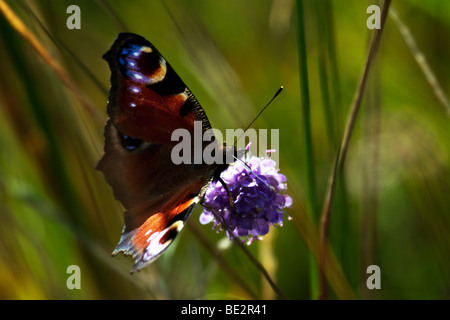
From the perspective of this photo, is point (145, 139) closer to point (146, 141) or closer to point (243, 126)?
point (146, 141)

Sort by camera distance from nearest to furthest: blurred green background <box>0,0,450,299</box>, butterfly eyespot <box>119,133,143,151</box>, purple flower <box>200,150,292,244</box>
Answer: purple flower <box>200,150,292,244</box> < butterfly eyespot <box>119,133,143,151</box> < blurred green background <box>0,0,450,299</box>

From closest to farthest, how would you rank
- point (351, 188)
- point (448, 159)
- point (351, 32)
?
point (448, 159) → point (351, 188) → point (351, 32)

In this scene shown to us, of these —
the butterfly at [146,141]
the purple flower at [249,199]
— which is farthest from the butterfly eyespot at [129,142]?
the purple flower at [249,199]

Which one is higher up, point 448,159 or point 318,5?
point 318,5

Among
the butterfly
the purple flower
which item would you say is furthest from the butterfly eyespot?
the purple flower

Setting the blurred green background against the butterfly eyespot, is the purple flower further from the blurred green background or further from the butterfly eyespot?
the butterfly eyespot
